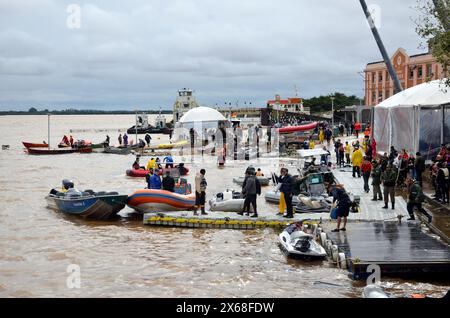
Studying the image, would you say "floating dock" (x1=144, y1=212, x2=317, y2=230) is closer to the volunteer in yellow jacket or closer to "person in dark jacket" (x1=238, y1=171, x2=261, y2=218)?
"person in dark jacket" (x1=238, y1=171, x2=261, y2=218)

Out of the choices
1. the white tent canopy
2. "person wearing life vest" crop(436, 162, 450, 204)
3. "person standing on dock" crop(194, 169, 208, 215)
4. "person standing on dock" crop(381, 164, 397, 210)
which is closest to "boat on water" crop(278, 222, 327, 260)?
"person standing on dock" crop(381, 164, 397, 210)

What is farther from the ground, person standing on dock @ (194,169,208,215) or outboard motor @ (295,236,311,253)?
person standing on dock @ (194,169,208,215)

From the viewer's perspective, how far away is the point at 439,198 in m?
18.9

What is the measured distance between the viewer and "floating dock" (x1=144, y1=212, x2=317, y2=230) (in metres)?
17.2

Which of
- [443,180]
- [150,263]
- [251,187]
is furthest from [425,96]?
[150,263]

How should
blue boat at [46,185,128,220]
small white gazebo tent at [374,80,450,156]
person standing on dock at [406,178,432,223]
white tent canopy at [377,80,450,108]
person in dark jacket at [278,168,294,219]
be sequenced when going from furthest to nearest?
small white gazebo tent at [374,80,450,156]
white tent canopy at [377,80,450,108]
blue boat at [46,185,128,220]
person in dark jacket at [278,168,294,219]
person standing on dock at [406,178,432,223]

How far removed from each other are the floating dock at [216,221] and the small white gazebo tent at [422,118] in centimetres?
1036

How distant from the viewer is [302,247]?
1401 cm

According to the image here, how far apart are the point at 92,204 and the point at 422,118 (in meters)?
15.7

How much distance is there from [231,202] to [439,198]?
7.03 m

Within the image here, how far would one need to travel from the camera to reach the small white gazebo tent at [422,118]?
80.8 feet

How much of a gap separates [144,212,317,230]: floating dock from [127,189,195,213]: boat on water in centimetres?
80

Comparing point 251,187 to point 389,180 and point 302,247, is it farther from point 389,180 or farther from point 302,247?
point 389,180
